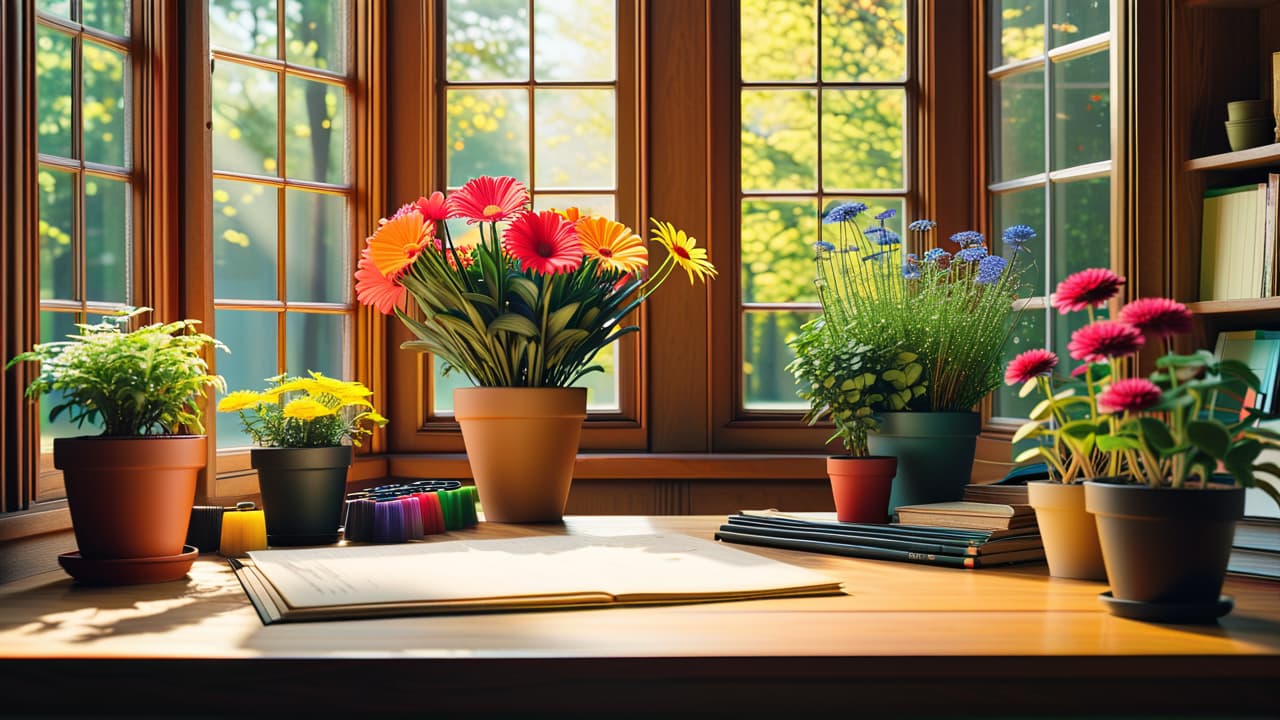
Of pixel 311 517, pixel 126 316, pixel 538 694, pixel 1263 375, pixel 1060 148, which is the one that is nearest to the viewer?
pixel 538 694

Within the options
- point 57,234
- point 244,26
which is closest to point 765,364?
point 244,26

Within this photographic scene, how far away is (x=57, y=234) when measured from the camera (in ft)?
6.95

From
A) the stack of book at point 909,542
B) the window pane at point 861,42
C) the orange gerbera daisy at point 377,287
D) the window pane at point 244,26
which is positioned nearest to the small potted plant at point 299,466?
the orange gerbera daisy at point 377,287

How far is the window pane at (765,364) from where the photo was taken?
10.9 ft

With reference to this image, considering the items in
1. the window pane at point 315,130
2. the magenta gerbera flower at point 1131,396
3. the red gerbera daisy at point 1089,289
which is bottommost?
the magenta gerbera flower at point 1131,396

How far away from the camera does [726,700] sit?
31.6 inches

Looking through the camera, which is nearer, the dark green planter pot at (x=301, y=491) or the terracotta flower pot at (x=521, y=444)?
the dark green planter pot at (x=301, y=491)

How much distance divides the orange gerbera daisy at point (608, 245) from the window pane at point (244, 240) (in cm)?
157

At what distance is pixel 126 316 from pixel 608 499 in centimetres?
199

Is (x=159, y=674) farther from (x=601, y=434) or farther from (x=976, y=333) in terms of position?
(x=601, y=434)

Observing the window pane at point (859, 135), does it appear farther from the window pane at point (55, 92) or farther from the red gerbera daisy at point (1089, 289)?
the red gerbera daisy at point (1089, 289)

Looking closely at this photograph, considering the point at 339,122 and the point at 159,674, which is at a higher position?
the point at 339,122

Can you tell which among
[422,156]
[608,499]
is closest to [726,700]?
[608,499]

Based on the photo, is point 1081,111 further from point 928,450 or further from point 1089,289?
point 1089,289
